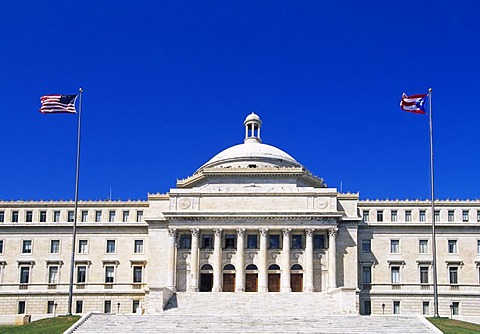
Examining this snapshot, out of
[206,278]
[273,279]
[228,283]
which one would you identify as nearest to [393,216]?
[273,279]

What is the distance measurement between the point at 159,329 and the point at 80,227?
101 ft

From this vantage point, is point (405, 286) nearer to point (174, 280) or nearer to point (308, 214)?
point (308, 214)

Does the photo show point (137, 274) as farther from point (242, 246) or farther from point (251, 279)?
point (251, 279)

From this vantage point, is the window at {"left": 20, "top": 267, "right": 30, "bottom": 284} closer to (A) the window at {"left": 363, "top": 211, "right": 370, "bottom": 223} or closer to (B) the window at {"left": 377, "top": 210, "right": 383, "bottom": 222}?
(A) the window at {"left": 363, "top": 211, "right": 370, "bottom": 223}

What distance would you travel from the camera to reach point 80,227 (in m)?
82.4

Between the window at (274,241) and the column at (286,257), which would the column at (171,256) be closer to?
the window at (274,241)

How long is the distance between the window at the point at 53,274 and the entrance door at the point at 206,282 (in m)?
17.5

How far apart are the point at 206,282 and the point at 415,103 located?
3093 centimetres

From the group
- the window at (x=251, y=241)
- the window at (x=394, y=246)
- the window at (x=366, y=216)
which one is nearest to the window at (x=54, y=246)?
the window at (x=251, y=241)

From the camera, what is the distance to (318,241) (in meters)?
77.4

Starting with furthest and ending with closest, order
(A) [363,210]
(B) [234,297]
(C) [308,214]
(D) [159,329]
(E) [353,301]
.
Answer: (A) [363,210] → (C) [308,214] → (B) [234,297] → (E) [353,301] → (D) [159,329]

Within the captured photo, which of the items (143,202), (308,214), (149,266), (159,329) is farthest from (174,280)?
(159,329)

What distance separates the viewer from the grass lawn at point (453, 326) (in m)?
53.9

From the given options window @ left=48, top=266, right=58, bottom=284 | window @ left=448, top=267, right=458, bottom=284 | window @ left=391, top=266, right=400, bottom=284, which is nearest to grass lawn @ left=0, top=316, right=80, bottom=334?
window @ left=48, top=266, right=58, bottom=284
